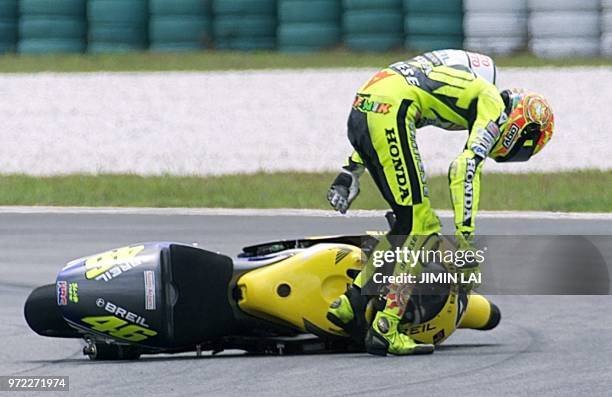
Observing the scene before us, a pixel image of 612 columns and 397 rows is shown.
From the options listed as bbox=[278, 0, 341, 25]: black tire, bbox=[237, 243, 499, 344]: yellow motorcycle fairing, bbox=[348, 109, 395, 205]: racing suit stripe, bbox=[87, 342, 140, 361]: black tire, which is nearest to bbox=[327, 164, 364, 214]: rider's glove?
bbox=[348, 109, 395, 205]: racing suit stripe

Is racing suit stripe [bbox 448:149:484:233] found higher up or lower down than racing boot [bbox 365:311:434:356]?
higher up

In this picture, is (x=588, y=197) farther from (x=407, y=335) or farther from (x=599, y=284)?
(x=407, y=335)

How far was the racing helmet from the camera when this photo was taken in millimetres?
6906

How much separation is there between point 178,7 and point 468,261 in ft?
44.8

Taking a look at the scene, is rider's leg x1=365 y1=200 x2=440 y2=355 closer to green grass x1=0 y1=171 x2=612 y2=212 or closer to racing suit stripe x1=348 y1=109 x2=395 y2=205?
racing suit stripe x1=348 y1=109 x2=395 y2=205

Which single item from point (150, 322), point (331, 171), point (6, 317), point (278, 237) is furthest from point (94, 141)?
point (150, 322)

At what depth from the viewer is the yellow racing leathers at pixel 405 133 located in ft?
22.3

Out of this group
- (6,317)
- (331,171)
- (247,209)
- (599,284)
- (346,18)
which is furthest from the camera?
(346,18)

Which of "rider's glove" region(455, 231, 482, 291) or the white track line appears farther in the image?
the white track line

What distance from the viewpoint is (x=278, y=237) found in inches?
428

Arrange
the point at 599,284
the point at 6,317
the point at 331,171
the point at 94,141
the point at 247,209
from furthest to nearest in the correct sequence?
1. the point at 94,141
2. the point at 331,171
3. the point at 247,209
4. the point at 599,284
5. the point at 6,317

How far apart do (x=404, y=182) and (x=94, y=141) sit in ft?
30.7

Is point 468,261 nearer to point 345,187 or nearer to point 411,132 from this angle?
point 411,132

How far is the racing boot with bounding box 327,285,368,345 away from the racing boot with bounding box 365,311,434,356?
91 mm
